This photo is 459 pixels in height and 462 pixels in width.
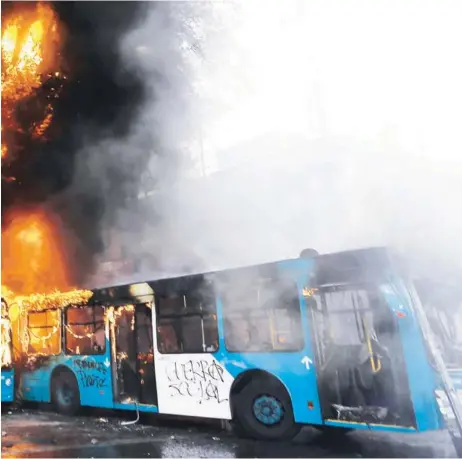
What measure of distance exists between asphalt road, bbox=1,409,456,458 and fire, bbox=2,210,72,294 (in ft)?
11.9

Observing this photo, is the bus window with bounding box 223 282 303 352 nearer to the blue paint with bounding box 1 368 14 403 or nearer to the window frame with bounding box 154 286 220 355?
the window frame with bounding box 154 286 220 355

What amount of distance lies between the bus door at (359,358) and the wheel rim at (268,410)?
405 millimetres

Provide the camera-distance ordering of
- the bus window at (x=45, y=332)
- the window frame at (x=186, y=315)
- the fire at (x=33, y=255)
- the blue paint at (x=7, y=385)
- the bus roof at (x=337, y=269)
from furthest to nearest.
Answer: the fire at (x=33, y=255) < the blue paint at (x=7, y=385) < the bus window at (x=45, y=332) < the window frame at (x=186, y=315) < the bus roof at (x=337, y=269)

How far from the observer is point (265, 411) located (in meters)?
3.42

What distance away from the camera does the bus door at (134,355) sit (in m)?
4.11

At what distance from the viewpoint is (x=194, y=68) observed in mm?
4887

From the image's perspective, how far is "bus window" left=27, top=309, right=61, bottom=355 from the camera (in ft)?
16.0

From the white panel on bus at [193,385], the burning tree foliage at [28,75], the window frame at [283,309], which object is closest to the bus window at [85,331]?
the white panel on bus at [193,385]

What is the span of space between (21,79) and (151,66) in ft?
7.76

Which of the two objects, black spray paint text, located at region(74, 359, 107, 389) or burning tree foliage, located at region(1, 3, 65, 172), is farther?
burning tree foliage, located at region(1, 3, 65, 172)

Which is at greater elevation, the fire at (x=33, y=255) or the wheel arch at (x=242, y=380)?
the fire at (x=33, y=255)

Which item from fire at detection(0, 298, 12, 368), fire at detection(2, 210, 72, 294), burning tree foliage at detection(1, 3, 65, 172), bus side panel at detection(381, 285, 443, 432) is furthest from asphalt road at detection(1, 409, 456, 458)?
burning tree foliage at detection(1, 3, 65, 172)

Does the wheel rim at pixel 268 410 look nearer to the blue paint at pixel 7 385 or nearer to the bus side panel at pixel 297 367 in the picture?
the bus side panel at pixel 297 367

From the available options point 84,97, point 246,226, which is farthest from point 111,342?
point 84,97
